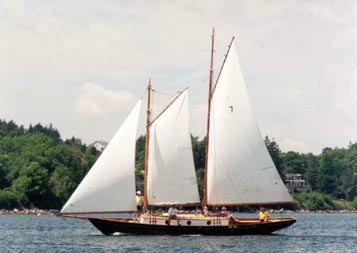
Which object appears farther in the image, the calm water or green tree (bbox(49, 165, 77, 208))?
green tree (bbox(49, 165, 77, 208))

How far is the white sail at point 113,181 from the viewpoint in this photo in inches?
2889

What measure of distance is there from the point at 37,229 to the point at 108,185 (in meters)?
29.8

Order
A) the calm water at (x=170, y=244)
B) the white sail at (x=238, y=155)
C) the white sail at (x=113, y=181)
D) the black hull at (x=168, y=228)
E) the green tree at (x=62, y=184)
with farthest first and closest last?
the green tree at (x=62, y=184), the white sail at (x=238, y=155), the black hull at (x=168, y=228), the white sail at (x=113, y=181), the calm water at (x=170, y=244)

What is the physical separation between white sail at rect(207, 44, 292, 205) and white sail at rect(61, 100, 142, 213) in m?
8.23

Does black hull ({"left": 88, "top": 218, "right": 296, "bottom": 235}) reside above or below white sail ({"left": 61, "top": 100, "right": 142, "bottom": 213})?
below

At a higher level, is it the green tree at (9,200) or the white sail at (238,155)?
the green tree at (9,200)

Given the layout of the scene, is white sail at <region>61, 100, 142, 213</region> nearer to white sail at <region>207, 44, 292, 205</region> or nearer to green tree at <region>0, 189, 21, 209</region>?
white sail at <region>207, 44, 292, 205</region>

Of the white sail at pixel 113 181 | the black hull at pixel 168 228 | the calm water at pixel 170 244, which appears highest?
the white sail at pixel 113 181

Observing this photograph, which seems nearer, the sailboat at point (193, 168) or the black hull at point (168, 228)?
the sailboat at point (193, 168)

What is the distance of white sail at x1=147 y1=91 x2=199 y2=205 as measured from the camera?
76.8 meters

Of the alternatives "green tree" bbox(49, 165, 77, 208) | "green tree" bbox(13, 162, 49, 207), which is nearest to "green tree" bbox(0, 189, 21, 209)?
"green tree" bbox(13, 162, 49, 207)

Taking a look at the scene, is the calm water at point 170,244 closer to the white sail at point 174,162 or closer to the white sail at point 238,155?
the white sail at point 174,162

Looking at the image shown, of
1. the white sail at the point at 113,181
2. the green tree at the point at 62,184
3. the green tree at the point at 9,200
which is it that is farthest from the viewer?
the green tree at the point at 62,184

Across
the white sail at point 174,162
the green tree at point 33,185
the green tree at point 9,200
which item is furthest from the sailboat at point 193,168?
the green tree at point 33,185
